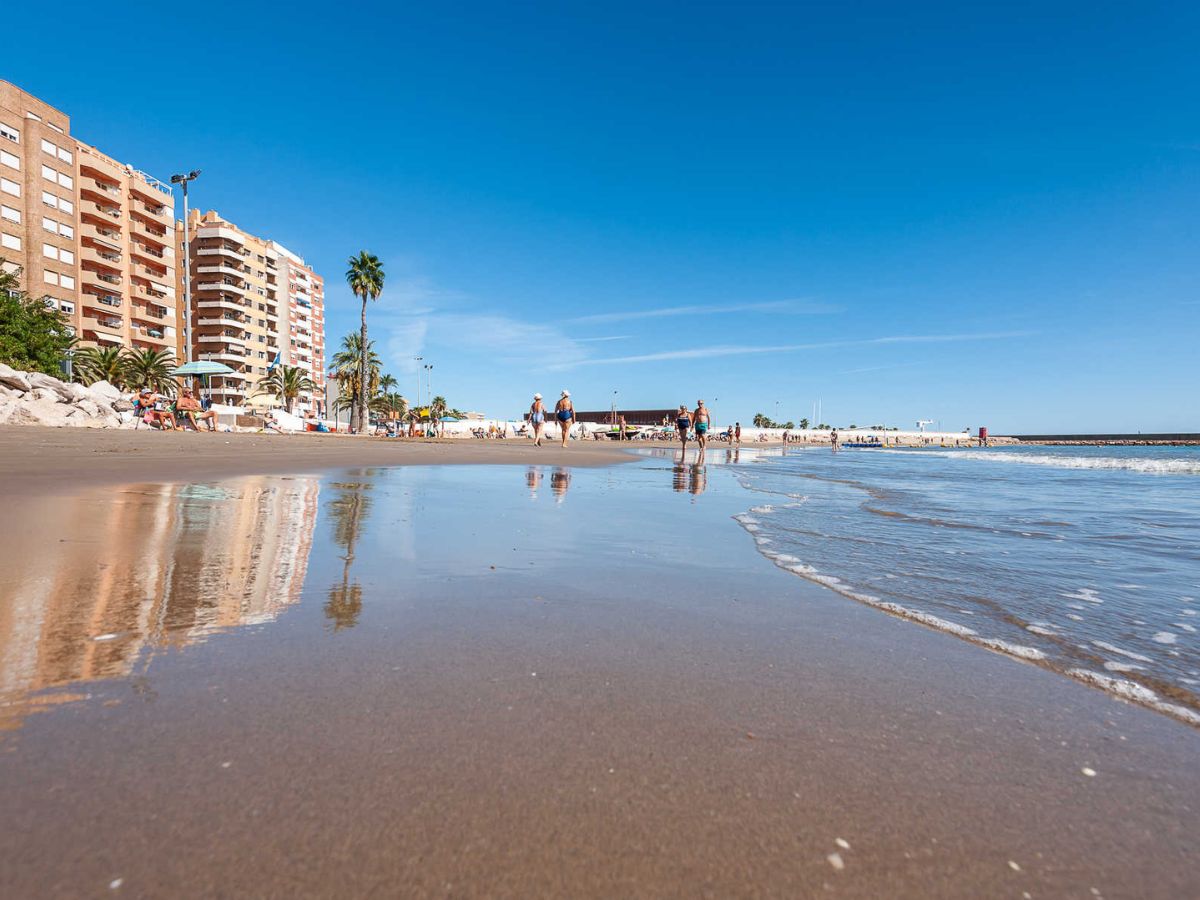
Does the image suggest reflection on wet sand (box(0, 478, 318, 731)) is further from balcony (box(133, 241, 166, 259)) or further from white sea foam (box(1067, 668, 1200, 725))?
balcony (box(133, 241, 166, 259))

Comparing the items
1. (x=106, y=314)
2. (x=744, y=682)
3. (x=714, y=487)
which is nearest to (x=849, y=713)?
(x=744, y=682)

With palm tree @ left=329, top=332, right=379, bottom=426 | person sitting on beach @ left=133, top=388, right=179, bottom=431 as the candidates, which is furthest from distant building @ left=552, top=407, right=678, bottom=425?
person sitting on beach @ left=133, top=388, right=179, bottom=431

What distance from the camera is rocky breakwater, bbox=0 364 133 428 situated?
19.0 metres

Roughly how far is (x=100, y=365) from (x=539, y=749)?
6353 cm

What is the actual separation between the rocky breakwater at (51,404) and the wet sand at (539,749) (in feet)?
72.2

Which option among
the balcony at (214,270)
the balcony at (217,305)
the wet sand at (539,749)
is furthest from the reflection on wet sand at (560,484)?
the balcony at (214,270)

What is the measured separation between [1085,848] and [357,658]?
6.92 ft

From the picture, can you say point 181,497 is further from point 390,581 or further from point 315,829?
point 315,829

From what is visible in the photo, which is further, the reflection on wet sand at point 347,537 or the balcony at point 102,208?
the balcony at point 102,208

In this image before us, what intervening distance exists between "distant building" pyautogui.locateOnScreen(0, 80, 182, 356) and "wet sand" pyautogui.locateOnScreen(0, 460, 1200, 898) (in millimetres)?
58513

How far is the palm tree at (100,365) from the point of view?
4675cm

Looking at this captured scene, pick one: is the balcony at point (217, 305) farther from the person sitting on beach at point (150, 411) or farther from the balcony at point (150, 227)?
the person sitting on beach at point (150, 411)

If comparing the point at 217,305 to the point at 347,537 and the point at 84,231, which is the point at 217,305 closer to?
the point at 84,231

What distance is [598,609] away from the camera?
2.91 m
